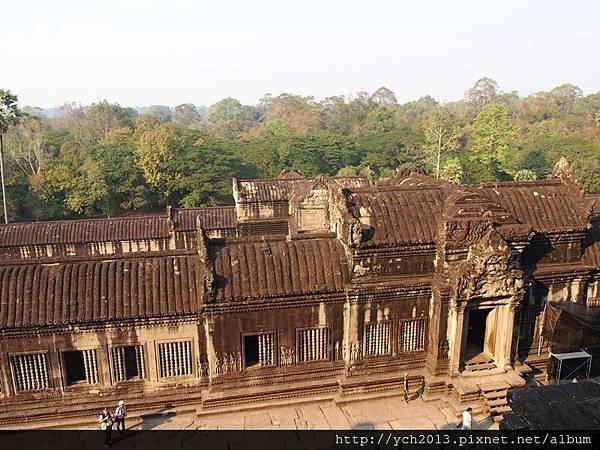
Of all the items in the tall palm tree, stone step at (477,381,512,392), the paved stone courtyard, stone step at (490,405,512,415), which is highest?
the tall palm tree

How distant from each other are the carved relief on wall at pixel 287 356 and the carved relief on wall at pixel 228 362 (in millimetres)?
1305

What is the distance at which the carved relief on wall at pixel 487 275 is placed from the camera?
1441cm

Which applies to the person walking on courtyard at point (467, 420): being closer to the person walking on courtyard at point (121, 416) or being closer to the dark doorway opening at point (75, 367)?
the person walking on courtyard at point (121, 416)

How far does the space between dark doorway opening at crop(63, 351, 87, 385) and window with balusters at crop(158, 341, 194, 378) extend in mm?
2429

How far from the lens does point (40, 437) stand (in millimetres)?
13516

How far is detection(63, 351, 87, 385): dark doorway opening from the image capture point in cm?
1471

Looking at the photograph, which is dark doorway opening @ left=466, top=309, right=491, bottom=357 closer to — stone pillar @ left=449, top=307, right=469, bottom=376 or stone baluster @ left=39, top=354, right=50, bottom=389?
stone pillar @ left=449, top=307, right=469, bottom=376

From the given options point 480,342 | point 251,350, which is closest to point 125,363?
point 251,350

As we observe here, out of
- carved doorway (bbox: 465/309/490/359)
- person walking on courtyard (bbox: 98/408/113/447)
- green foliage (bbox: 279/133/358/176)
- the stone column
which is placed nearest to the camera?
person walking on courtyard (bbox: 98/408/113/447)

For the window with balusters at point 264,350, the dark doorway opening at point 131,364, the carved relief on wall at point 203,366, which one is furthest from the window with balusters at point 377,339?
the dark doorway opening at point 131,364

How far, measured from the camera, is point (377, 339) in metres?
15.5

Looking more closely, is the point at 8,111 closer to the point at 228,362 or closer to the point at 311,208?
the point at 311,208

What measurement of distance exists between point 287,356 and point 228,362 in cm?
183

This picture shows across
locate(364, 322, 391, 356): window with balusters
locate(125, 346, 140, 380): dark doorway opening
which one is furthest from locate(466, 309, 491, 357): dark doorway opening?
locate(125, 346, 140, 380): dark doorway opening
